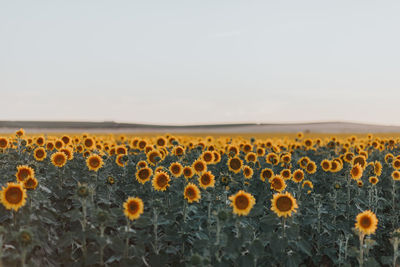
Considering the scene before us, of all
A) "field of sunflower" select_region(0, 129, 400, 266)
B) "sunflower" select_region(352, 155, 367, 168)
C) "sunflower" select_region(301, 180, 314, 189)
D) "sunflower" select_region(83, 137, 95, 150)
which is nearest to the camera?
"field of sunflower" select_region(0, 129, 400, 266)

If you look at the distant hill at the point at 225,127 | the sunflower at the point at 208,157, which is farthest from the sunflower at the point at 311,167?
the distant hill at the point at 225,127

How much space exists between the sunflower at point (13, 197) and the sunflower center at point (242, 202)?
2.85 meters

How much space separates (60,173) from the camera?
9.50 meters

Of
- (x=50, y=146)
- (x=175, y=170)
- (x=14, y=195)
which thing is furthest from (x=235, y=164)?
(x=14, y=195)

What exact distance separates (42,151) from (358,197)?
6.92 meters

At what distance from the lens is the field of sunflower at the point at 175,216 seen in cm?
636

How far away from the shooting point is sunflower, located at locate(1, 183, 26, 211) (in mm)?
6375

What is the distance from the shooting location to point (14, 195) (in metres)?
6.41

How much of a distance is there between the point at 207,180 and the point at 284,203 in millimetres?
1875

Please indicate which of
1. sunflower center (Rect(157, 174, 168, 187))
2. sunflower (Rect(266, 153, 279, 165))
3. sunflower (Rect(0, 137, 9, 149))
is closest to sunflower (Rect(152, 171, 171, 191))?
sunflower center (Rect(157, 174, 168, 187))

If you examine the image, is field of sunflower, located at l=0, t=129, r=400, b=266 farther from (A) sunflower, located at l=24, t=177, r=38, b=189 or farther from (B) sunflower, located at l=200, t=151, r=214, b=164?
(B) sunflower, located at l=200, t=151, r=214, b=164

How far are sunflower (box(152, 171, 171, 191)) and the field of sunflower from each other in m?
0.02

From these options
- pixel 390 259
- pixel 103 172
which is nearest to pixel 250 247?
pixel 390 259

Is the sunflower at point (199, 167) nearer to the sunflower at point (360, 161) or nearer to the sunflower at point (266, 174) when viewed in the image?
the sunflower at point (266, 174)
